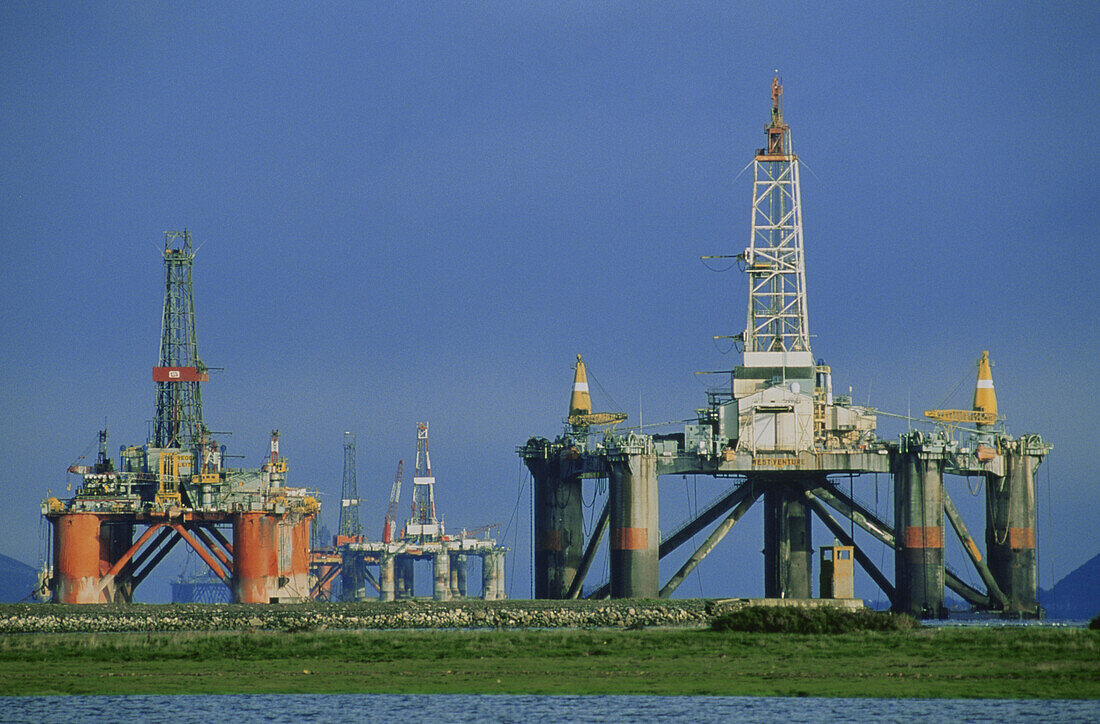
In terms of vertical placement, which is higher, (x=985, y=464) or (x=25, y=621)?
(x=985, y=464)

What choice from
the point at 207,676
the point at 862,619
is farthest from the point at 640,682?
the point at 862,619

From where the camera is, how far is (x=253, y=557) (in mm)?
106188

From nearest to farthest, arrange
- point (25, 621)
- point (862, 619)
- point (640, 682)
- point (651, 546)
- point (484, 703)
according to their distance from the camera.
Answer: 1. point (484, 703)
2. point (640, 682)
3. point (862, 619)
4. point (25, 621)
5. point (651, 546)

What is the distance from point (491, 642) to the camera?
5928 cm

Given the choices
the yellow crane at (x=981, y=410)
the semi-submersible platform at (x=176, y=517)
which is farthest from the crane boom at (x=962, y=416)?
the semi-submersible platform at (x=176, y=517)

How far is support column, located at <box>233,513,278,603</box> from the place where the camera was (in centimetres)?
10575

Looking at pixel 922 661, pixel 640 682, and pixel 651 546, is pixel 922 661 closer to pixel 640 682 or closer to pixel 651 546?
pixel 640 682

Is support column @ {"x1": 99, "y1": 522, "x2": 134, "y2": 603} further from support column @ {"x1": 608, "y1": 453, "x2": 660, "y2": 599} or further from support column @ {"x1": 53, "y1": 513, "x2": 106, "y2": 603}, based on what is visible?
support column @ {"x1": 608, "y1": 453, "x2": 660, "y2": 599}

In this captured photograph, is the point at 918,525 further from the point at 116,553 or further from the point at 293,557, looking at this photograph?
the point at 116,553

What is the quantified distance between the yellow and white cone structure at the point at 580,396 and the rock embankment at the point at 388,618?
16.1 meters

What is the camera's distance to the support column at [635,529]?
83.4m

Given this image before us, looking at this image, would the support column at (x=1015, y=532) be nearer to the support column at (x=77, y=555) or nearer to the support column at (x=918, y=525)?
the support column at (x=918, y=525)

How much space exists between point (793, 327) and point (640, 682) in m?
46.3

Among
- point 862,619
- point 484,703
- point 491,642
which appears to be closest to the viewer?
point 484,703
